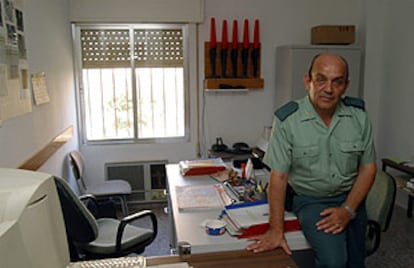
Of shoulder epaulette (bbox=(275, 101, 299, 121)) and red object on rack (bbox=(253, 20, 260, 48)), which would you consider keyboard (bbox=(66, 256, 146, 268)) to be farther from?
red object on rack (bbox=(253, 20, 260, 48))

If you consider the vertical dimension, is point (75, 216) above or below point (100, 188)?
above

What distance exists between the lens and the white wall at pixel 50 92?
2177mm

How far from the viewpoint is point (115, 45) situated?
398 cm

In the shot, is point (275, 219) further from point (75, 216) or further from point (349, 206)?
point (75, 216)

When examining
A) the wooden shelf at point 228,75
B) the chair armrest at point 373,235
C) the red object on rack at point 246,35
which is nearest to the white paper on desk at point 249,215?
the chair armrest at point 373,235

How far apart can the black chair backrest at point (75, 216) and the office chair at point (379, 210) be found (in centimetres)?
150

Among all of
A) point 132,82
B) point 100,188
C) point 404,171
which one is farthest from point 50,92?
point 404,171

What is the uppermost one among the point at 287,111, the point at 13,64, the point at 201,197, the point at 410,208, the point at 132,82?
the point at 13,64

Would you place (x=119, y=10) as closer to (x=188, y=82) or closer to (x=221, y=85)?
(x=188, y=82)

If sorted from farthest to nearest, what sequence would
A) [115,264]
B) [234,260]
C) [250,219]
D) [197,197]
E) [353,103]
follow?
[197,197] < [353,103] < [250,219] < [234,260] < [115,264]

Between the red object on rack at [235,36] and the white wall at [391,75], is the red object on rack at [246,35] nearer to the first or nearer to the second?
the red object on rack at [235,36]

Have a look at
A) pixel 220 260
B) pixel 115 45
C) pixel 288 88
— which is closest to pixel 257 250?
pixel 220 260

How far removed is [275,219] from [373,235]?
0.67 meters

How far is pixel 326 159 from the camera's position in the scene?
5.36 feet
